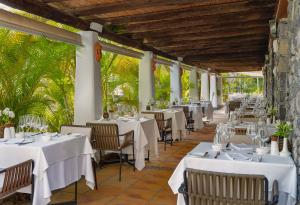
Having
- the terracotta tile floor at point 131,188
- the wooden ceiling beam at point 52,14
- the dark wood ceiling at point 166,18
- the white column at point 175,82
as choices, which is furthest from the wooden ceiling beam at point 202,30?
the white column at point 175,82

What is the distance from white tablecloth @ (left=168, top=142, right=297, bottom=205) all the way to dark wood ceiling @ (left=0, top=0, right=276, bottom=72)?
9.47 feet

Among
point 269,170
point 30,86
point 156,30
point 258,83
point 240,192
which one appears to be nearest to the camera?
point 240,192

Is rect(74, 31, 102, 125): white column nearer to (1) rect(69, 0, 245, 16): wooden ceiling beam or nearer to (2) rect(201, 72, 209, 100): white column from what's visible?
(1) rect(69, 0, 245, 16): wooden ceiling beam

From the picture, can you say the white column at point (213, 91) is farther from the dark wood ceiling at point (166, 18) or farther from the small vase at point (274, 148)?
the small vase at point (274, 148)

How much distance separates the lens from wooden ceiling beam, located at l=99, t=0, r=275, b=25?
537cm

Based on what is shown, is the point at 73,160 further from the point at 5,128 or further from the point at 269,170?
the point at 269,170

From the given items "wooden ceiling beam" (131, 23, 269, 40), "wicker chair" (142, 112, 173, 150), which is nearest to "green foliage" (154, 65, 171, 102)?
"wooden ceiling beam" (131, 23, 269, 40)

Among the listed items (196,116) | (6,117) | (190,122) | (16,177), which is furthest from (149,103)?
(16,177)

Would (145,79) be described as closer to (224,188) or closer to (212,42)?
(212,42)

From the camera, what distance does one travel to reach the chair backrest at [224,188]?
7.83ft

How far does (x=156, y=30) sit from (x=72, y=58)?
1.91 meters

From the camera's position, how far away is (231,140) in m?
3.96

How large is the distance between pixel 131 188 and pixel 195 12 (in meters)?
3.17

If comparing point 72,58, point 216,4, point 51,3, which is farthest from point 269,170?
point 72,58
